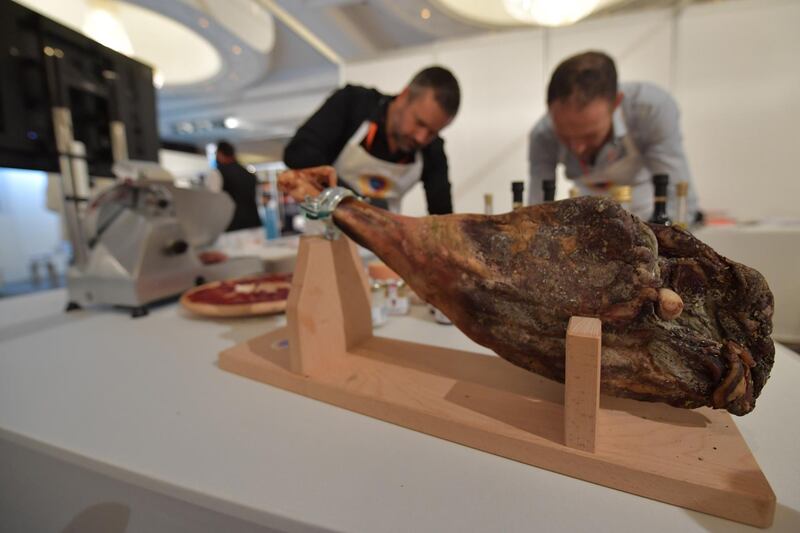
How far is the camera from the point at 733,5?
7.40ft

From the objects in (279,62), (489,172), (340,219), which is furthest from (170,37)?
(340,219)

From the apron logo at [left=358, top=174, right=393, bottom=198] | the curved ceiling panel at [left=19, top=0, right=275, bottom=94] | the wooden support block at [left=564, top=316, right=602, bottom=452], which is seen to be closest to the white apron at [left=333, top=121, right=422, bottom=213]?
the apron logo at [left=358, top=174, right=393, bottom=198]

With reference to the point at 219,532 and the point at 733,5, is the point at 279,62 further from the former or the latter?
the point at 219,532

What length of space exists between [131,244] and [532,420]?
43.0 inches

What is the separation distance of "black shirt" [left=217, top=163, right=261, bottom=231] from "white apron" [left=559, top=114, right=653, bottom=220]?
225 cm

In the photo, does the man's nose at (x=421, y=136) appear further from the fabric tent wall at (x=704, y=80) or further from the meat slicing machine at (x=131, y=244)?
the fabric tent wall at (x=704, y=80)

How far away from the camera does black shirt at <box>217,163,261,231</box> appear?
280 cm

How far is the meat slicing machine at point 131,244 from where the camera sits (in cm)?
101

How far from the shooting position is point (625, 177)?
5.49ft

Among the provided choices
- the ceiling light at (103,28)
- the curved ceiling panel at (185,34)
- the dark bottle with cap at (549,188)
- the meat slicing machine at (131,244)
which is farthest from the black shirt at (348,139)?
the ceiling light at (103,28)

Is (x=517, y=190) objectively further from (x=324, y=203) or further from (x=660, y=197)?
(x=324, y=203)

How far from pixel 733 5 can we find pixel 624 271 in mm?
3020

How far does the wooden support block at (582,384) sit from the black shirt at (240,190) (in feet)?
9.11

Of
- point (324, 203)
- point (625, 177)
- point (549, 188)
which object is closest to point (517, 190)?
point (549, 188)
